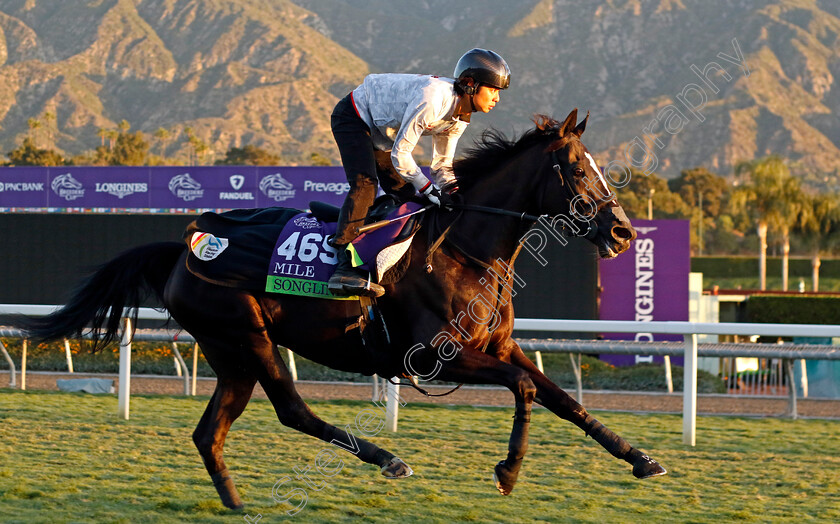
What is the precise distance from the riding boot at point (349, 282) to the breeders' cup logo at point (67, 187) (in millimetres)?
11796

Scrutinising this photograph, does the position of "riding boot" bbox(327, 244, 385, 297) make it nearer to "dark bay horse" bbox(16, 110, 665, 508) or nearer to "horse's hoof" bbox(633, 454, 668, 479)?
"dark bay horse" bbox(16, 110, 665, 508)

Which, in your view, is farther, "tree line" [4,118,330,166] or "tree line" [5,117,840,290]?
"tree line" [4,118,330,166]

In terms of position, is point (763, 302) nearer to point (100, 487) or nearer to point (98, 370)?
point (98, 370)

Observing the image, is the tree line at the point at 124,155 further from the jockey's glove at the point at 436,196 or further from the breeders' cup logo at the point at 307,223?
the jockey's glove at the point at 436,196

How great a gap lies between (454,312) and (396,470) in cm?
72

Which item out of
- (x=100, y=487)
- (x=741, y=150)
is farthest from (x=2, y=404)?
(x=741, y=150)

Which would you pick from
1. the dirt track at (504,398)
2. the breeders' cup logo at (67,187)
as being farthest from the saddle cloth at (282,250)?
the breeders' cup logo at (67,187)

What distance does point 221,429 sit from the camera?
169 inches

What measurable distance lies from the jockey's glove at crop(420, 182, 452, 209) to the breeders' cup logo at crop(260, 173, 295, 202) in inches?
388

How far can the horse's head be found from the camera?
388 centimetres

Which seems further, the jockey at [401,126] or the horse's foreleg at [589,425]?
the horse's foreleg at [589,425]

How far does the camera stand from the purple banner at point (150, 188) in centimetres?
1409

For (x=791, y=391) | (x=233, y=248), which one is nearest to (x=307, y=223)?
(x=233, y=248)

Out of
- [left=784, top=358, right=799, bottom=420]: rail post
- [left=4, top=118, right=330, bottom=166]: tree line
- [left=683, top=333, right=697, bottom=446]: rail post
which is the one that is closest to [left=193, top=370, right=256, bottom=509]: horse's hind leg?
[left=683, top=333, right=697, bottom=446]: rail post
